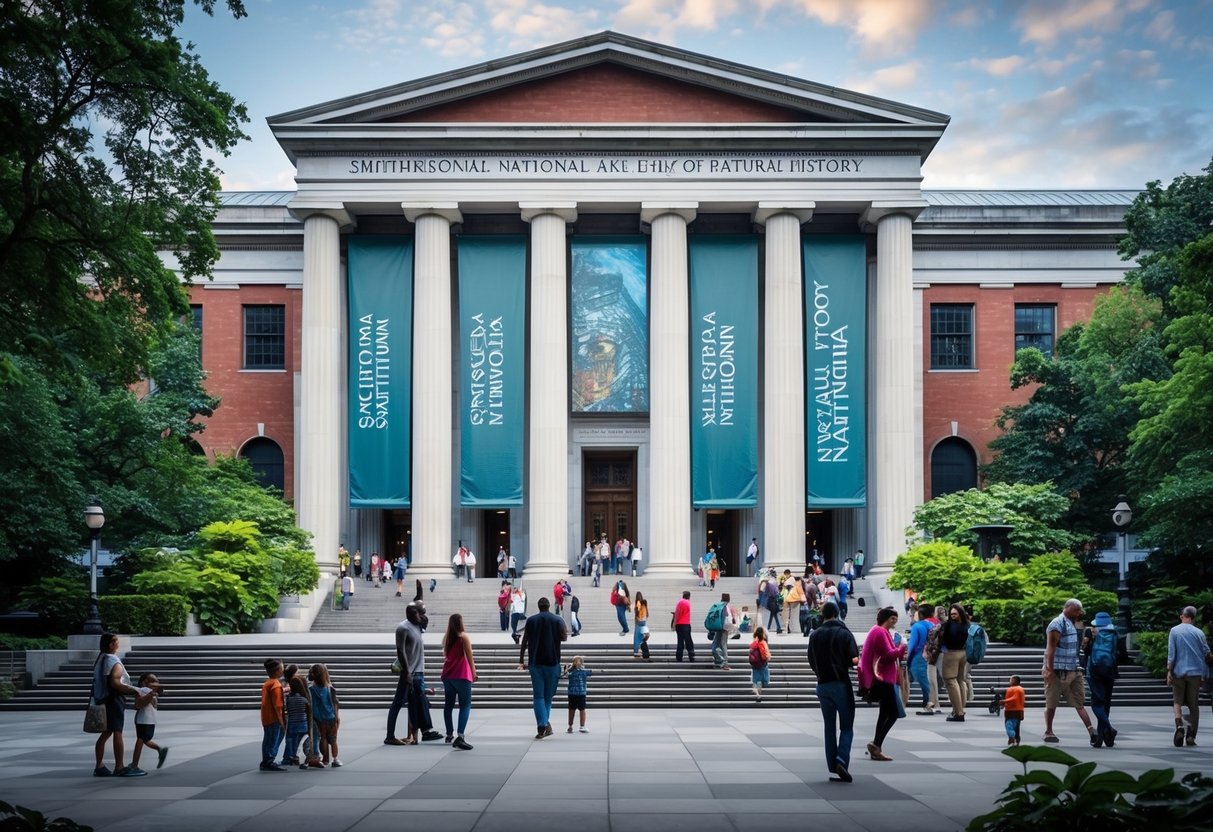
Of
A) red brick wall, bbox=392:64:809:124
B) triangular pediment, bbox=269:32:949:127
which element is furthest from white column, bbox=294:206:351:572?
red brick wall, bbox=392:64:809:124

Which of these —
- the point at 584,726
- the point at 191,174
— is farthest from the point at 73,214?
the point at 584,726

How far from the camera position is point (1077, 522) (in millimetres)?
46219

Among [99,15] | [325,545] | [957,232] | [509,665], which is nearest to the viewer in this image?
[99,15]

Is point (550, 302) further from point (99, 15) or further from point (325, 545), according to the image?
point (99, 15)

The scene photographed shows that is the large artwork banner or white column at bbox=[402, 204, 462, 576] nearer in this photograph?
white column at bbox=[402, 204, 462, 576]

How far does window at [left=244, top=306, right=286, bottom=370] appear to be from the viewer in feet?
175

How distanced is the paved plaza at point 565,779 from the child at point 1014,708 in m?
0.34

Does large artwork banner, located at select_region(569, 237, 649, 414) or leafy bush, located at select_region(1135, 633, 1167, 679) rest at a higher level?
large artwork banner, located at select_region(569, 237, 649, 414)

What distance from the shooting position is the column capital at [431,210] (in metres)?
45.8

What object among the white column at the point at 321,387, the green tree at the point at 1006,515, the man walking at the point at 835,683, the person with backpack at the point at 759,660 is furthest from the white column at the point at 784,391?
the man walking at the point at 835,683

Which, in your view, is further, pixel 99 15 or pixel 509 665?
pixel 509 665

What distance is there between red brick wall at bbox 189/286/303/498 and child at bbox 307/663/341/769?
38.0m

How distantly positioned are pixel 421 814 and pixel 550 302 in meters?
35.1

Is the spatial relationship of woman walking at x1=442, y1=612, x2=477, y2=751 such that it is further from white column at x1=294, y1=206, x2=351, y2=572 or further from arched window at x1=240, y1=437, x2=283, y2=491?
arched window at x1=240, y1=437, x2=283, y2=491
